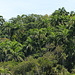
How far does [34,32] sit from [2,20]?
19.0 m

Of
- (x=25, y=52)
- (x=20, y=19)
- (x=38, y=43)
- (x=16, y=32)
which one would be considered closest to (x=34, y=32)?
(x=38, y=43)

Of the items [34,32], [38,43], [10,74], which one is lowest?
[10,74]

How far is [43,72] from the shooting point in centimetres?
2205

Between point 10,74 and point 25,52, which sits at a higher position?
point 25,52

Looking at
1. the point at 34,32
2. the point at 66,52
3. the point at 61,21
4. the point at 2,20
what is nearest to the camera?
the point at 66,52

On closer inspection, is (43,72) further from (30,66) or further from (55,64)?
(55,64)

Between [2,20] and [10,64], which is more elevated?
[2,20]

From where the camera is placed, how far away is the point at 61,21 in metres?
37.1

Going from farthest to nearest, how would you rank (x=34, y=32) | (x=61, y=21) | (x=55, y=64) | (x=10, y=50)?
1. (x=61, y=21)
2. (x=34, y=32)
3. (x=10, y=50)
4. (x=55, y=64)

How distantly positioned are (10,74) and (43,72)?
597 cm

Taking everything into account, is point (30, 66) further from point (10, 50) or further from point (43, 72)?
point (10, 50)

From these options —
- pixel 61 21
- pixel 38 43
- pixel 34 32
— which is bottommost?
pixel 38 43

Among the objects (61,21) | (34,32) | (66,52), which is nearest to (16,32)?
(34,32)

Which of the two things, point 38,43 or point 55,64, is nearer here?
point 55,64
